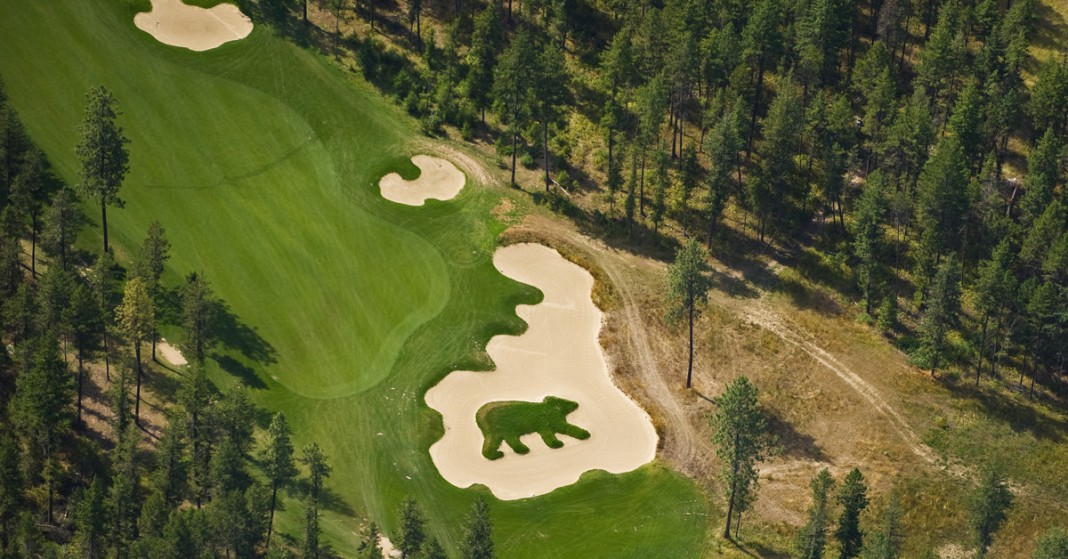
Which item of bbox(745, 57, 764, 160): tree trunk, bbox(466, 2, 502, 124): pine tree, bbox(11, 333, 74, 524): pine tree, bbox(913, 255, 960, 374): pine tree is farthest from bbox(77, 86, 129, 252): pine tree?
bbox(913, 255, 960, 374): pine tree

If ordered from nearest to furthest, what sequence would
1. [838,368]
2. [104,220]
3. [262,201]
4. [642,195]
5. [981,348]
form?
[838,368] < [981,348] < [104,220] < [262,201] < [642,195]

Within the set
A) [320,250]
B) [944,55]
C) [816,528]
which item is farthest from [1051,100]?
[320,250]

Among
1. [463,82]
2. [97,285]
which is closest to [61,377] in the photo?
[97,285]

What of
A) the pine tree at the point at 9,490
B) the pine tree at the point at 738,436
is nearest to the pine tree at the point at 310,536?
the pine tree at the point at 9,490

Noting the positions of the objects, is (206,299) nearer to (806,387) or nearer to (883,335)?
(806,387)

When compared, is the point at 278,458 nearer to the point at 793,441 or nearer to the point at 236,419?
the point at 236,419

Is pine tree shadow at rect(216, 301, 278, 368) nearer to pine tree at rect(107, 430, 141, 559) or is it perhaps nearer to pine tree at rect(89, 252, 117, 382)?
pine tree at rect(89, 252, 117, 382)
